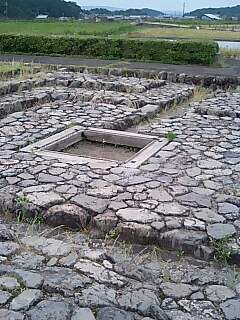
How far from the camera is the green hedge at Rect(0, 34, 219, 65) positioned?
15820 mm

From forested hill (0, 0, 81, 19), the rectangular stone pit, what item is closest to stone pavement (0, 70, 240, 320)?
the rectangular stone pit

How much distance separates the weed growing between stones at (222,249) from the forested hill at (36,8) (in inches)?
2218

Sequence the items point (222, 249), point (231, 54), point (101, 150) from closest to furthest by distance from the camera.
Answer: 1. point (222, 249)
2. point (101, 150)
3. point (231, 54)

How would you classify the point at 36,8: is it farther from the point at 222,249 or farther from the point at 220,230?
the point at 222,249

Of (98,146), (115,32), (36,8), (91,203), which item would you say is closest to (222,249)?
(91,203)

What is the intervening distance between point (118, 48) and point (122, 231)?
1430 cm

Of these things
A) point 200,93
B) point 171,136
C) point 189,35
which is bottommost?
point 171,136

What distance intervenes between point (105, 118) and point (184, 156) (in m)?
2.13

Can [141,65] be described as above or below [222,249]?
above

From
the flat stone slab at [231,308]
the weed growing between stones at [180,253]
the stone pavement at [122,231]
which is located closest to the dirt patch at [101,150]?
the stone pavement at [122,231]

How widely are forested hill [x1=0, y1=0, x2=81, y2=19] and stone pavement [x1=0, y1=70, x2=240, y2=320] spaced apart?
5445 cm

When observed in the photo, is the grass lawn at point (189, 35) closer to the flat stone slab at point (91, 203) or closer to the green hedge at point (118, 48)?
the green hedge at point (118, 48)

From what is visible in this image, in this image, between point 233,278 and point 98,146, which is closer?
point 233,278

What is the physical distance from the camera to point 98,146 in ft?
20.7
